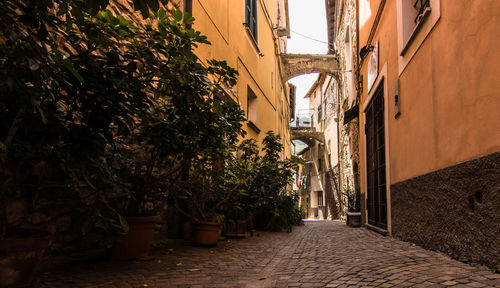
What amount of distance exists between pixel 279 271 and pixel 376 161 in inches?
188

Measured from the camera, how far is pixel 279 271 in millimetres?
3498

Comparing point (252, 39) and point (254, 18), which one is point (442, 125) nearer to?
point (252, 39)

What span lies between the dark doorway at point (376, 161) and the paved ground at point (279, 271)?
2.67m

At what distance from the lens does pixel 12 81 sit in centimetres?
190

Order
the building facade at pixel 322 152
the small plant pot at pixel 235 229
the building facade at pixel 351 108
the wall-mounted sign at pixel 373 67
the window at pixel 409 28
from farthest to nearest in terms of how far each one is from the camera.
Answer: the building facade at pixel 322 152 < the building facade at pixel 351 108 < the wall-mounted sign at pixel 373 67 < the small plant pot at pixel 235 229 < the window at pixel 409 28

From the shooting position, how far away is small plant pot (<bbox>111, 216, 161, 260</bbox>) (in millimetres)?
3584

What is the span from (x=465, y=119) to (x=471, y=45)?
25.1 inches

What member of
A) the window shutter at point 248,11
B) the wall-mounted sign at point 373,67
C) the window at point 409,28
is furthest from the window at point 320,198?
the window at point 409,28

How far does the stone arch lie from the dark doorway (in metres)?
10.1

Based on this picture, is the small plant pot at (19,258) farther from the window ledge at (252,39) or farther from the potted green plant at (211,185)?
the window ledge at (252,39)

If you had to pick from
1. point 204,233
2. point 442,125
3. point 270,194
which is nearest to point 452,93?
point 442,125

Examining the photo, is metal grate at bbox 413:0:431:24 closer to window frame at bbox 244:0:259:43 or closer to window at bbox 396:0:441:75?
window at bbox 396:0:441:75

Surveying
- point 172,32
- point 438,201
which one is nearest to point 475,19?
point 438,201

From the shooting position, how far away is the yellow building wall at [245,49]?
6.80 m
